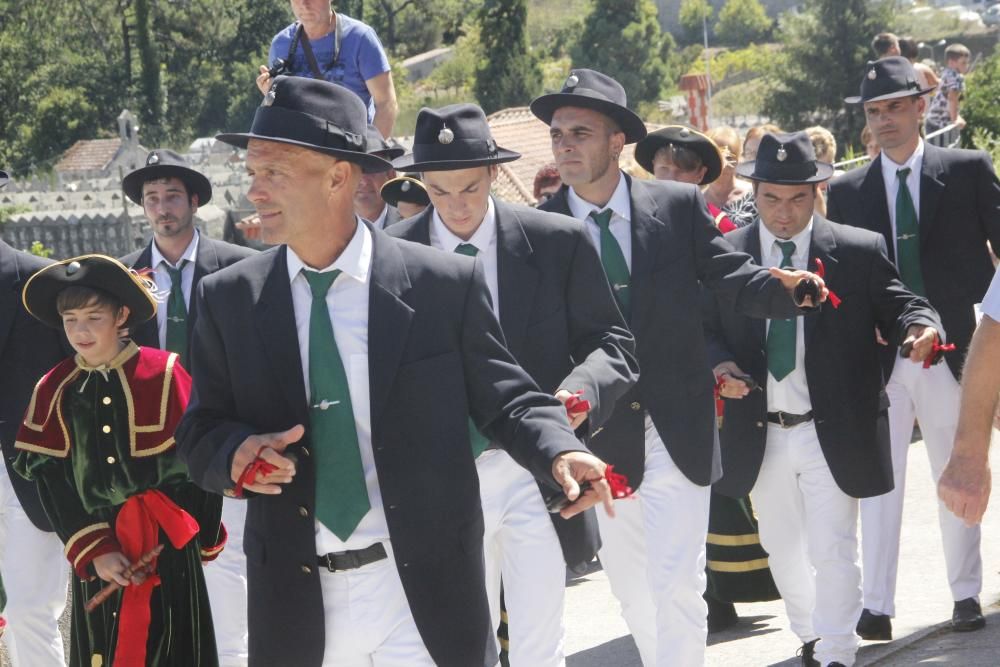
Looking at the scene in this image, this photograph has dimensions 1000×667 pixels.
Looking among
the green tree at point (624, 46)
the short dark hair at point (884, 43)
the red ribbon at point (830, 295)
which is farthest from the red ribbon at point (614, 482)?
the green tree at point (624, 46)

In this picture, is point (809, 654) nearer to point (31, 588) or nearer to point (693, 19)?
point (31, 588)

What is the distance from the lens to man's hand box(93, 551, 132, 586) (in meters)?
5.50

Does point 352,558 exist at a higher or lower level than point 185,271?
lower

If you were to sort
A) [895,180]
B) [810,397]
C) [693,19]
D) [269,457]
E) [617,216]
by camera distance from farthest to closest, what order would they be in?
1. [693,19]
2. [895,180]
3. [810,397]
4. [617,216]
5. [269,457]

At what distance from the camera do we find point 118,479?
562 centimetres

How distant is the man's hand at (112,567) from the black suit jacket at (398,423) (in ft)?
5.05

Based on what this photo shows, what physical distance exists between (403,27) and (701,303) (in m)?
100

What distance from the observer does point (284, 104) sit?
402 centimetres

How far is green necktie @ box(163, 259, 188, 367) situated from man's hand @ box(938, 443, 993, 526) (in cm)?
382

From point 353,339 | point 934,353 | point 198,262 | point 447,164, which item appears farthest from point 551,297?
point 198,262

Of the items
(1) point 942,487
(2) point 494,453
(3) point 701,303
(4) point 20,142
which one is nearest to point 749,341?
(3) point 701,303

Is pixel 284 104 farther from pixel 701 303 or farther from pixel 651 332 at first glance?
pixel 701 303

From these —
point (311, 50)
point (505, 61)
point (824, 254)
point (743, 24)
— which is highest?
point (743, 24)

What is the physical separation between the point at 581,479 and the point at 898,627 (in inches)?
152
